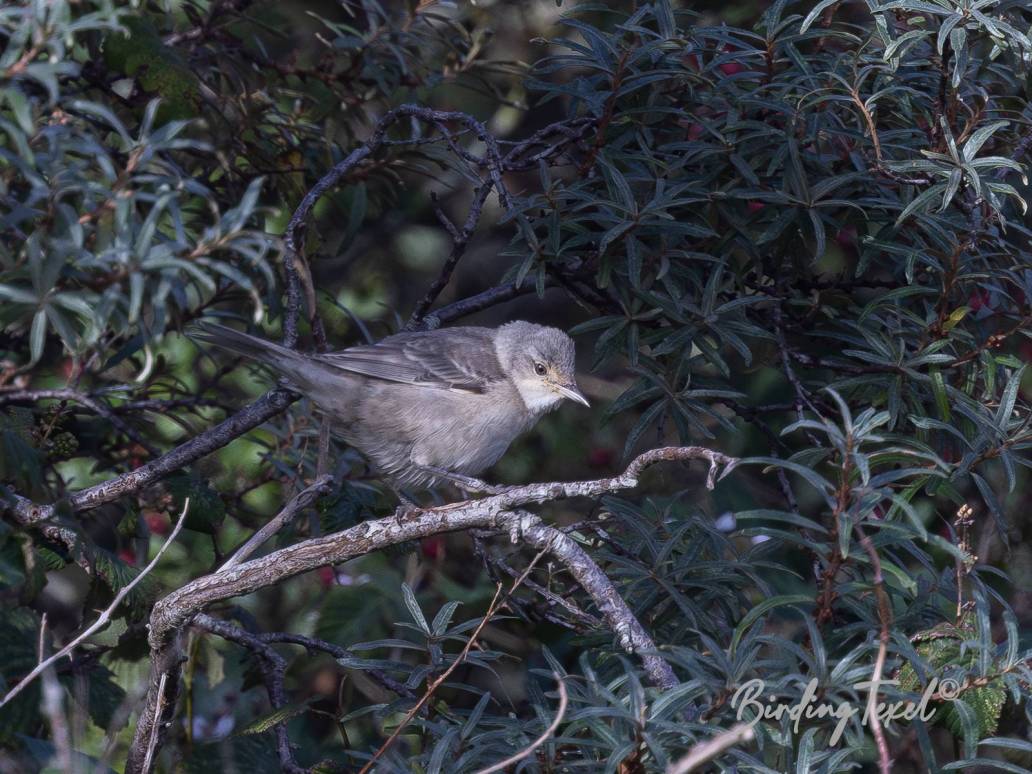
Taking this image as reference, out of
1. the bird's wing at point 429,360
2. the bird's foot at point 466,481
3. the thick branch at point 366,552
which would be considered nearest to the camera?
the thick branch at point 366,552

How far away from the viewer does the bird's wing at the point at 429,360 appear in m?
4.69

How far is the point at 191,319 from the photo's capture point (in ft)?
13.0

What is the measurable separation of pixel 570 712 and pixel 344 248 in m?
2.70

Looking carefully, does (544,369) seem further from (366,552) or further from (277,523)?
(366,552)

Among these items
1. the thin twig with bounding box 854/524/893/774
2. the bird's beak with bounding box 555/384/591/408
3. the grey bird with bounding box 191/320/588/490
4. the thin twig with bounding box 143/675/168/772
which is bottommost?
the bird's beak with bounding box 555/384/591/408

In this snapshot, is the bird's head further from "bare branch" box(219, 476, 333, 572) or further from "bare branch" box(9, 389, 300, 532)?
"bare branch" box(9, 389, 300, 532)

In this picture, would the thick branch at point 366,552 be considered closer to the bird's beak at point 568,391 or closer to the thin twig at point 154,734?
the thin twig at point 154,734

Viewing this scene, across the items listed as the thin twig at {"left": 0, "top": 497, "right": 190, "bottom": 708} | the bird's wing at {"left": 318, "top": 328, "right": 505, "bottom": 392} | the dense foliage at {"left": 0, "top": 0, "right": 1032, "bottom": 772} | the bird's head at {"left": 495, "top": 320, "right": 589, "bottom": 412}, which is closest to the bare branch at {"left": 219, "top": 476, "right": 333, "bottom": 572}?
the thin twig at {"left": 0, "top": 497, "right": 190, "bottom": 708}

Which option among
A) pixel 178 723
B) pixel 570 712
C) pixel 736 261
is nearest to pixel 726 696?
pixel 570 712

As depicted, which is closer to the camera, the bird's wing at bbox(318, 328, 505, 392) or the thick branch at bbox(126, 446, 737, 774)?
the thick branch at bbox(126, 446, 737, 774)

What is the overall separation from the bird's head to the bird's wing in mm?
96

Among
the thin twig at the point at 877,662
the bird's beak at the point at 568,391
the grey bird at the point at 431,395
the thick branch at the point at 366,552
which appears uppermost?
the thin twig at the point at 877,662

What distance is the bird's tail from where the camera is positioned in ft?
13.2

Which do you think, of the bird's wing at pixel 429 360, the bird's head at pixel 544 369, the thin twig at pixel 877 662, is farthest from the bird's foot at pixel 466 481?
the thin twig at pixel 877 662
